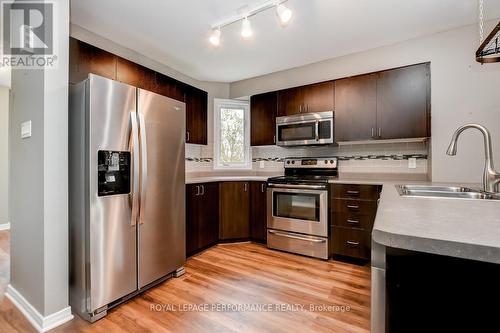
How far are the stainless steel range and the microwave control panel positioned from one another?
1749 mm

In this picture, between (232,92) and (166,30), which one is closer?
(166,30)

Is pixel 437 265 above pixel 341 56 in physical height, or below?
below

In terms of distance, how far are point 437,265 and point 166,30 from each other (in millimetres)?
2812

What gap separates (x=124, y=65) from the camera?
99.8 inches

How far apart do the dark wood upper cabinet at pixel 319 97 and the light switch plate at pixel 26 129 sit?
274 centimetres

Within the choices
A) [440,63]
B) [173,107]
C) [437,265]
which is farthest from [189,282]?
[440,63]

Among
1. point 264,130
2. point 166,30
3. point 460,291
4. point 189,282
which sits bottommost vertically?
point 189,282

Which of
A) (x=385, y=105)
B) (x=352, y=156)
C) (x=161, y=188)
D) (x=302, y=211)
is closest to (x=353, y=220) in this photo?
(x=302, y=211)

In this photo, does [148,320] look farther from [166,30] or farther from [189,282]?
[166,30]

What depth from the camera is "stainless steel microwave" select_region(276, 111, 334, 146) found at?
2951 millimetres

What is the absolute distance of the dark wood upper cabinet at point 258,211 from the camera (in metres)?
3.22

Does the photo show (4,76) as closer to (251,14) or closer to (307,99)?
(251,14)

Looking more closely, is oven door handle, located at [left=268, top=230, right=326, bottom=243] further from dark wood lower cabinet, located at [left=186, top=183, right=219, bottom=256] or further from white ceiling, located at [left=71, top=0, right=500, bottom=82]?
white ceiling, located at [left=71, top=0, right=500, bottom=82]

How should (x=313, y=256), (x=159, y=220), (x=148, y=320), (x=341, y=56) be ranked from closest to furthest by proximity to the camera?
(x=148, y=320), (x=159, y=220), (x=313, y=256), (x=341, y=56)
